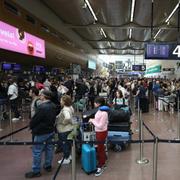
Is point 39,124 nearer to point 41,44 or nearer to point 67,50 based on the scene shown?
point 41,44

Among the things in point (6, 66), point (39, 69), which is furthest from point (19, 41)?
point (39, 69)

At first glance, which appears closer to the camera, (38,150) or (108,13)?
(38,150)

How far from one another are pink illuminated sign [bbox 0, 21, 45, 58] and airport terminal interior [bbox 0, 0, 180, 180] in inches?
1.7

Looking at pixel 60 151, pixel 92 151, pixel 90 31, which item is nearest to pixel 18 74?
pixel 60 151

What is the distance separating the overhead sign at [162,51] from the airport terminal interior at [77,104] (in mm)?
48

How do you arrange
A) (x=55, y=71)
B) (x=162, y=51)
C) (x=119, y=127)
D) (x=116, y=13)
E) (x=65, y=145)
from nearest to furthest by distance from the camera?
(x=65, y=145), (x=119, y=127), (x=162, y=51), (x=116, y=13), (x=55, y=71)

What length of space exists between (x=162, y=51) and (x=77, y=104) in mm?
4695

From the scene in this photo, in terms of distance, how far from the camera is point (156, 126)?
38.6 feet

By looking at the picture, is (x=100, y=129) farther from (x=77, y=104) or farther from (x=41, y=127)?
(x=77, y=104)

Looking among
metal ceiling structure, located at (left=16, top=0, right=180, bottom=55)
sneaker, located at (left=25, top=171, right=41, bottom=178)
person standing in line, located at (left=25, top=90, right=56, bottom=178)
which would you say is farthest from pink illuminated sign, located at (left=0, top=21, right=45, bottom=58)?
sneaker, located at (left=25, top=171, right=41, bottom=178)

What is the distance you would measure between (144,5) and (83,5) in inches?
141

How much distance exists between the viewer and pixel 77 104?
1470 cm

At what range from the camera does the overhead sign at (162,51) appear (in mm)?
14409

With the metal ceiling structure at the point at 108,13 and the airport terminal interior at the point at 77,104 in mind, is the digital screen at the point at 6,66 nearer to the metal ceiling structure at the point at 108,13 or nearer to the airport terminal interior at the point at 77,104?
the airport terminal interior at the point at 77,104
